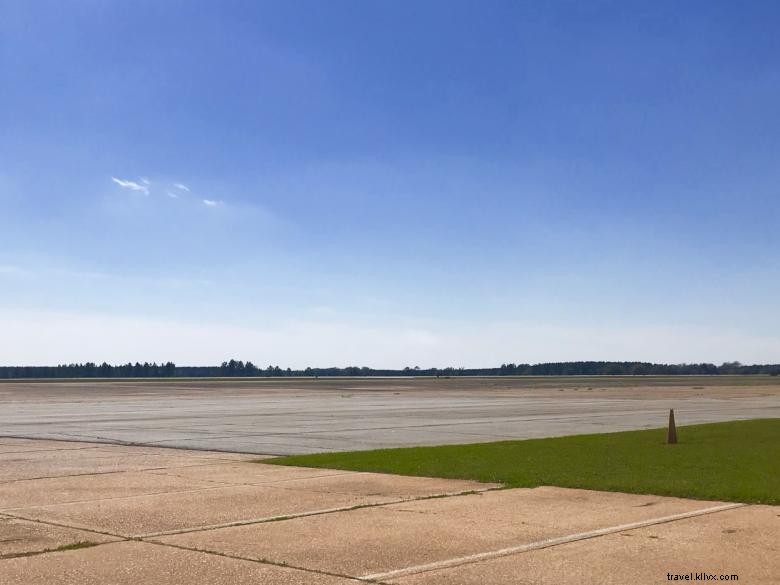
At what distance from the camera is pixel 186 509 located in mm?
10922

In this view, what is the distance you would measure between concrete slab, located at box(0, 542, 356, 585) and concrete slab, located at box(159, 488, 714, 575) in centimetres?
35

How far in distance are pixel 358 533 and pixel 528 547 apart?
1885mm

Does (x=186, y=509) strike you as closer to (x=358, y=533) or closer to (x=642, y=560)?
(x=358, y=533)

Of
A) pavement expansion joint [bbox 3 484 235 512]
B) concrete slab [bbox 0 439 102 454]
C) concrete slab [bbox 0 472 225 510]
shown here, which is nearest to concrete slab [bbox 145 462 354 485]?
concrete slab [bbox 0 472 225 510]

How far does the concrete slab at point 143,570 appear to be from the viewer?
7.27m

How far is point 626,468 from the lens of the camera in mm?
14648

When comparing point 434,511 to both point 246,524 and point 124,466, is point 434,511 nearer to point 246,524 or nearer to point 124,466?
point 246,524

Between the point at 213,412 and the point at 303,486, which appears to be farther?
the point at 213,412

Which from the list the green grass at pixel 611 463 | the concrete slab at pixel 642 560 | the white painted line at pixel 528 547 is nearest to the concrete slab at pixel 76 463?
the green grass at pixel 611 463

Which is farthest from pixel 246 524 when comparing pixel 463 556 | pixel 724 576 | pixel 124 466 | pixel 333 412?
pixel 333 412

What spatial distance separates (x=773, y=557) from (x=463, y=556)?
2.87m

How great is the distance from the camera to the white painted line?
7523 millimetres

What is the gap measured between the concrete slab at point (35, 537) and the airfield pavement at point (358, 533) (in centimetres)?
2

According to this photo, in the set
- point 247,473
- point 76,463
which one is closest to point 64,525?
point 247,473
